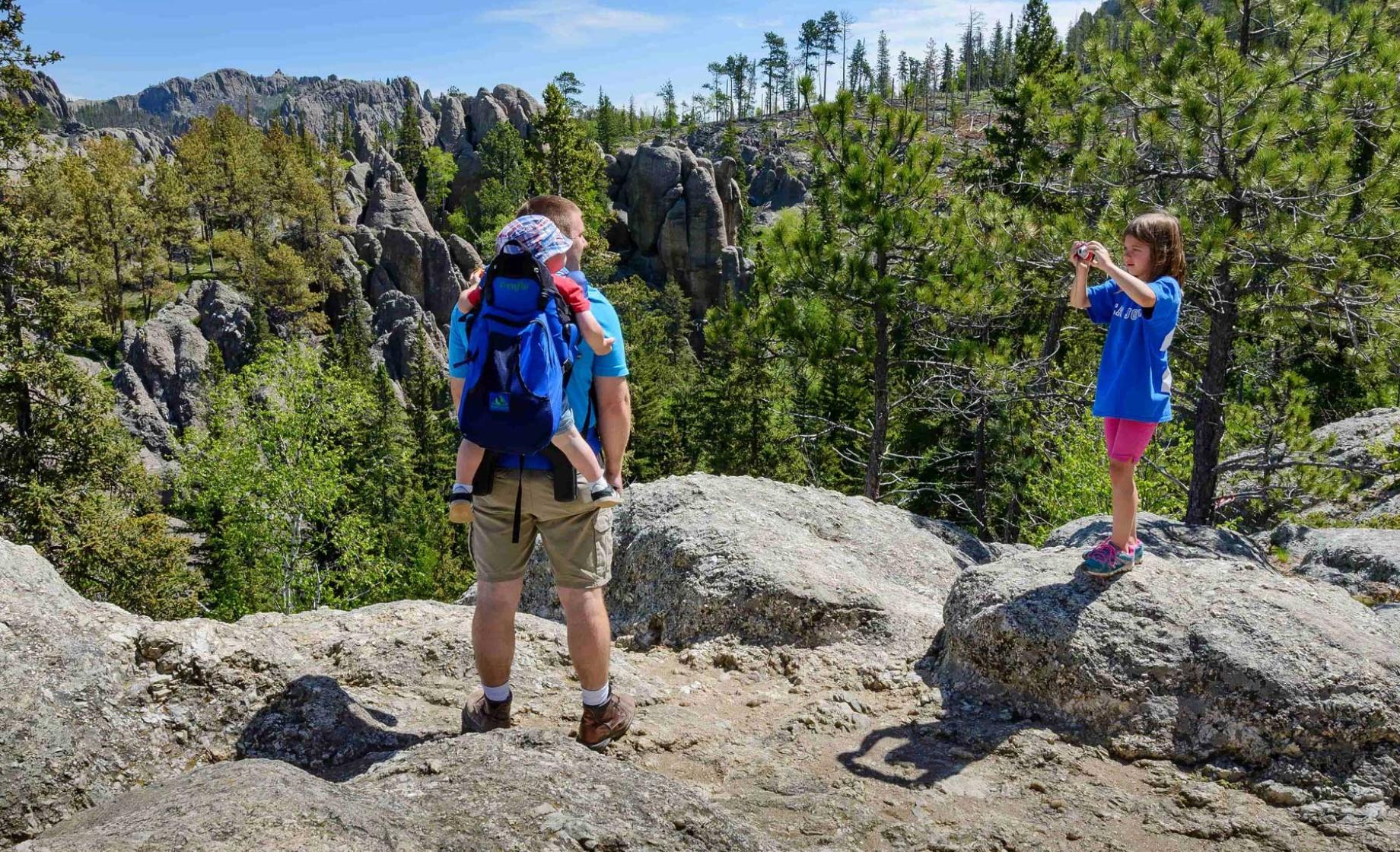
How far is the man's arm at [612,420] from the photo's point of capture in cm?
382

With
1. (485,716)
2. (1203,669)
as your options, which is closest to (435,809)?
(485,716)

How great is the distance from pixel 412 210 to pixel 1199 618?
68.3 metres

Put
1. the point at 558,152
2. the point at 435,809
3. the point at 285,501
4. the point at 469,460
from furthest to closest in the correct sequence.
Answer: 1. the point at 558,152
2. the point at 285,501
3. the point at 469,460
4. the point at 435,809

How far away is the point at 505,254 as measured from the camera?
11.7 ft

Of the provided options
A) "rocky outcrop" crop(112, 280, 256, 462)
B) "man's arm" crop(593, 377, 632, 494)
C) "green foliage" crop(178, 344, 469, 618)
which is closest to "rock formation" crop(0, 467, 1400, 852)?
"man's arm" crop(593, 377, 632, 494)

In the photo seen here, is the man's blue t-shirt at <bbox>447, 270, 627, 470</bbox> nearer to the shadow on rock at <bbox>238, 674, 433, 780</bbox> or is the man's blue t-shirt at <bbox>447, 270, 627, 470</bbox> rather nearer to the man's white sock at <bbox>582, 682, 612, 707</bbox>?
the man's white sock at <bbox>582, 682, 612, 707</bbox>

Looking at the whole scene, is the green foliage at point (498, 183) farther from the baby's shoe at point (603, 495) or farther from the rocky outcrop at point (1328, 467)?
the baby's shoe at point (603, 495)

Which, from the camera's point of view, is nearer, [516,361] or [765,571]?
[516,361]

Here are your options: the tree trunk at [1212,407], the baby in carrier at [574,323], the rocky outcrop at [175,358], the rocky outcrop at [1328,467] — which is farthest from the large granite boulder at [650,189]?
the baby in carrier at [574,323]

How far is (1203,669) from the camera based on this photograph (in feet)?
14.3

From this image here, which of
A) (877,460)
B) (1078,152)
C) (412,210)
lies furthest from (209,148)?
(1078,152)

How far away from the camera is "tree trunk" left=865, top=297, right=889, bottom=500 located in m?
13.2

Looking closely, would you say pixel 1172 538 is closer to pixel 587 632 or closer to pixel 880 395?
pixel 587 632

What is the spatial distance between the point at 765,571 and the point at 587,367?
2.65 metres
